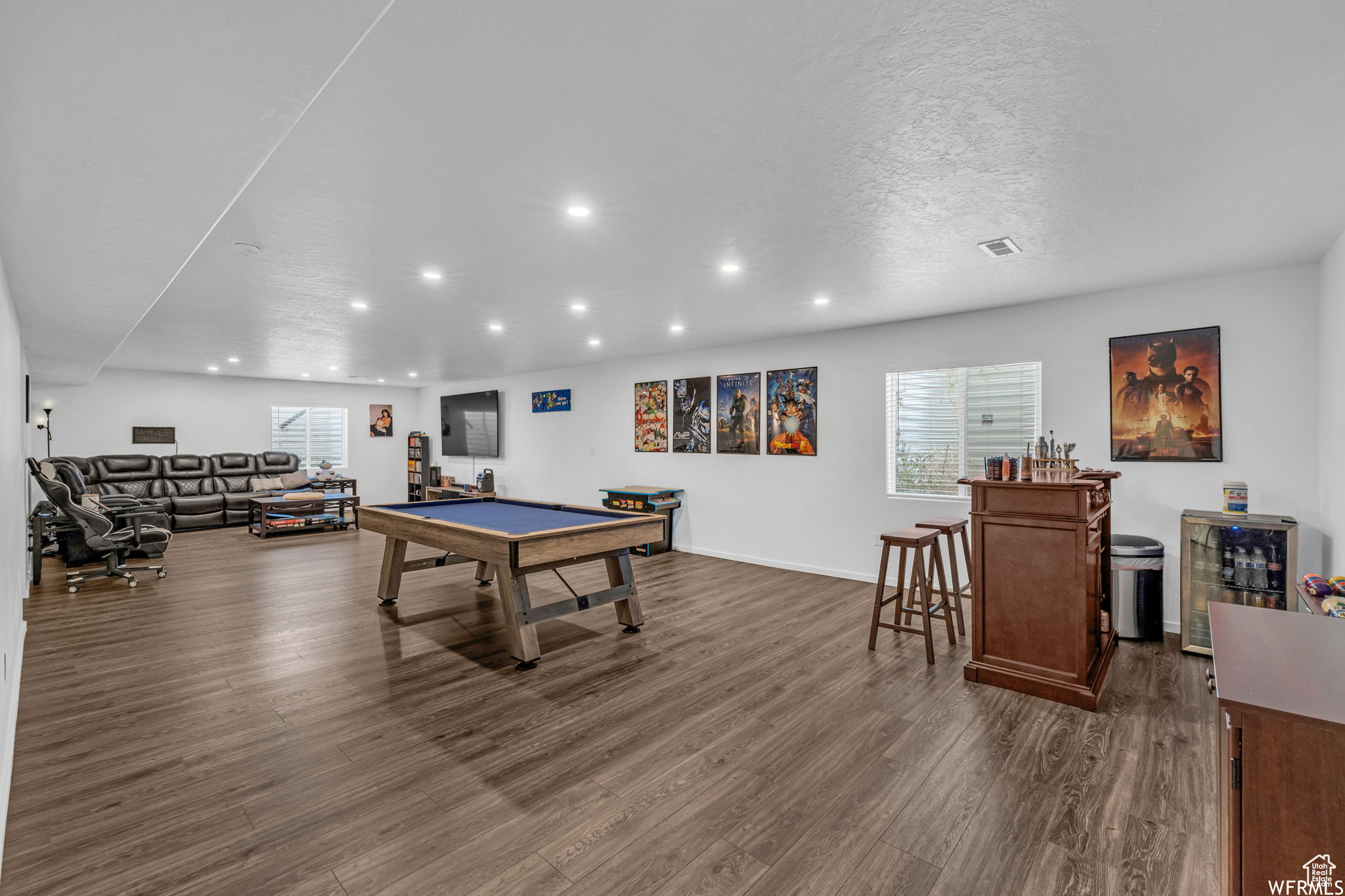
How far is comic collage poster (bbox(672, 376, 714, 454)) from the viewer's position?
6891mm

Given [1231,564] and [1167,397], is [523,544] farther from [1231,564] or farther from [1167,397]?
[1167,397]

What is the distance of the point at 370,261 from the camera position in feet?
11.5

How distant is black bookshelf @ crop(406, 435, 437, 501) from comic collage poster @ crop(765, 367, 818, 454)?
7.47 meters

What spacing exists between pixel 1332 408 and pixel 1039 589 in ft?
6.60

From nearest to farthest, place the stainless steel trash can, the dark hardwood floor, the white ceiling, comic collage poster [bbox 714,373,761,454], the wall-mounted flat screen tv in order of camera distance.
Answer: the white ceiling
the dark hardwood floor
the stainless steel trash can
comic collage poster [bbox 714,373,761,454]
the wall-mounted flat screen tv

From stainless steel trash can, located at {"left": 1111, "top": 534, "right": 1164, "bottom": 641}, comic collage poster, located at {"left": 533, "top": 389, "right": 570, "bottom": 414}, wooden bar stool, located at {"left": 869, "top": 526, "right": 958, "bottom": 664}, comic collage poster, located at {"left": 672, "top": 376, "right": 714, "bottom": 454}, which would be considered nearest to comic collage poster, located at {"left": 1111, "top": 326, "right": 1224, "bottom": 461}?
stainless steel trash can, located at {"left": 1111, "top": 534, "right": 1164, "bottom": 641}

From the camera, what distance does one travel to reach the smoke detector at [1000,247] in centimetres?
319

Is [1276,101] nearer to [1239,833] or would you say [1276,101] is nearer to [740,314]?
[1239,833]

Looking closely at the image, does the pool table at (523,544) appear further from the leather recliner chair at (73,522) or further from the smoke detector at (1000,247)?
the leather recliner chair at (73,522)

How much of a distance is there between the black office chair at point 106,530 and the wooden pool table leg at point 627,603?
4.88 metres

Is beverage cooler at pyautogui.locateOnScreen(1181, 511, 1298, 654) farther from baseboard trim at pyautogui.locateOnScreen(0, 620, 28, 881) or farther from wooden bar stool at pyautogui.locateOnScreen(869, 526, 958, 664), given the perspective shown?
baseboard trim at pyautogui.locateOnScreen(0, 620, 28, 881)

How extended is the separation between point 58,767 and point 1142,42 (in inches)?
181

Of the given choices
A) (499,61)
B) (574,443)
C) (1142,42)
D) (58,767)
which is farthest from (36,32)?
(574,443)

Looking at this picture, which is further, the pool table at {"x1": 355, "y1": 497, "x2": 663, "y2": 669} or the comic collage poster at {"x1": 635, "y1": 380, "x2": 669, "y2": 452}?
the comic collage poster at {"x1": 635, "y1": 380, "x2": 669, "y2": 452}
